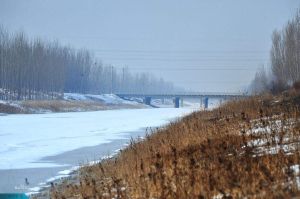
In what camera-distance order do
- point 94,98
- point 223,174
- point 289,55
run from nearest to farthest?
point 223,174
point 289,55
point 94,98

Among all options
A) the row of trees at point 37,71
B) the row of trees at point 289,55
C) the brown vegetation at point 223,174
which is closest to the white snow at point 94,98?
the row of trees at point 37,71

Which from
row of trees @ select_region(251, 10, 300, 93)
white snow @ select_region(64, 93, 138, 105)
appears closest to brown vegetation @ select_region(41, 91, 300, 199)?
row of trees @ select_region(251, 10, 300, 93)

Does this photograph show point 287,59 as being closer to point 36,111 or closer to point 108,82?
point 36,111

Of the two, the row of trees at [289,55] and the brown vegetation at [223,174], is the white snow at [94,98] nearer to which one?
the row of trees at [289,55]

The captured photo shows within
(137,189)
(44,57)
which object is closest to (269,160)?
(137,189)

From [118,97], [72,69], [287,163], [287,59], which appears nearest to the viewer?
[287,163]

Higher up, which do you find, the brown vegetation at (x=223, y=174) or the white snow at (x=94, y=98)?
the white snow at (x=94, y=98)

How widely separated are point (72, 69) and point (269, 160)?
96.6 m

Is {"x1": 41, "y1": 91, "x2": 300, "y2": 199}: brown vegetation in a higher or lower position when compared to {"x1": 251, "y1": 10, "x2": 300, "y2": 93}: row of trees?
lower

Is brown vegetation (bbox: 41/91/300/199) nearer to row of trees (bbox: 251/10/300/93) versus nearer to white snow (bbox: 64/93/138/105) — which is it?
row of trees (bbox: 251/10/300/93)

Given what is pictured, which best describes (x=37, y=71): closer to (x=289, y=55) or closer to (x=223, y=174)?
(x=289, y=55)

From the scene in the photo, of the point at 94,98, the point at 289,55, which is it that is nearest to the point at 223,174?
the point at 289,55

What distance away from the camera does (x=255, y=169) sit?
6312 mm

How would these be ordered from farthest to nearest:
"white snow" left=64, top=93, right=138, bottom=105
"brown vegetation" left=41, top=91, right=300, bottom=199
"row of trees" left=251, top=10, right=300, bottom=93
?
"white snow" left=64, top=93, right=138, bottom=105 < "row of trees" left=251, top=10, right=300, bottom=93 < "brown vegetation" left=41, top=91, right=300, bottom=199
